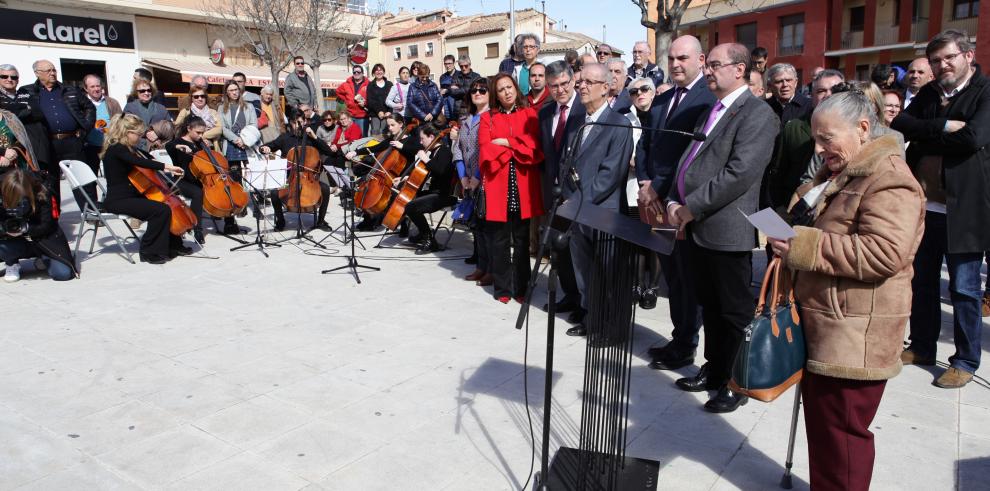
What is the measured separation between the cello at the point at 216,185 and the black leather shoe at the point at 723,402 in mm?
6293

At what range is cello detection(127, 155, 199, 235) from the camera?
745 centimetres

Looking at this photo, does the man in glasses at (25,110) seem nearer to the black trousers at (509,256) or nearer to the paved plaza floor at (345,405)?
the paved plaza floor at (345,405)

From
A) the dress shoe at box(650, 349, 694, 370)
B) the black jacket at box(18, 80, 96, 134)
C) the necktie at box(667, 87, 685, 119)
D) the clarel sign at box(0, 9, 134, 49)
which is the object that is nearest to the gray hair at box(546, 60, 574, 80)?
the necktie at box(667, 87, 685, 119)

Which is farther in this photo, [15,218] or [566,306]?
[15,218]

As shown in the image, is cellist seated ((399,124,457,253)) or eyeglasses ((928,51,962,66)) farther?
cellist seated ((399,124,457,253))

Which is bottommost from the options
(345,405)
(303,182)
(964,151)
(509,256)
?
(345,405)

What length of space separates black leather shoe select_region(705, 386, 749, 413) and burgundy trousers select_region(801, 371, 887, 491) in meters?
1.17

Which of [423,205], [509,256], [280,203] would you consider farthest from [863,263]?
[280,203]

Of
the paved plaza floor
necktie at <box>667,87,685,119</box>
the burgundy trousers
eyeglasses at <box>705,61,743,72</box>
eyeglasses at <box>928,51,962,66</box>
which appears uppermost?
eyeglasses at <box>928,51,962,66</box>

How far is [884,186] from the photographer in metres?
2.31

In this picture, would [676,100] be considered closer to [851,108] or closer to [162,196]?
[851,108]

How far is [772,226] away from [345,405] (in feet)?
8.30

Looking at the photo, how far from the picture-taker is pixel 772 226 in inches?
92.7

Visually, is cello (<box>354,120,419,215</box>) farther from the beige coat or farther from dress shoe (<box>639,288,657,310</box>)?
the beige coat
